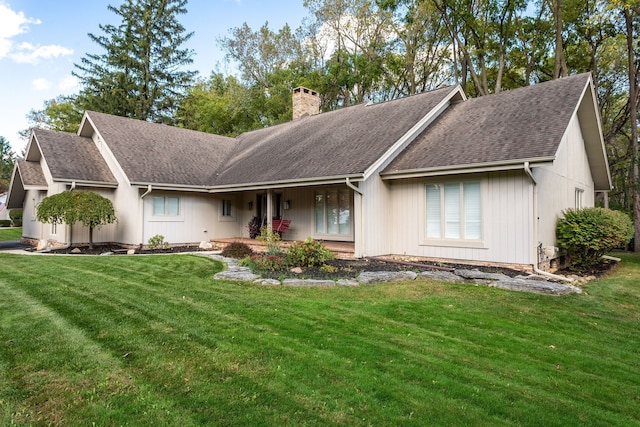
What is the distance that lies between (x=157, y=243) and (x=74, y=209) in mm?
2662

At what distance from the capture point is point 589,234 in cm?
916

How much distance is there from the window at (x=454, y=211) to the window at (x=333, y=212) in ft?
9.69

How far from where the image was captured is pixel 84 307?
17.6 feet

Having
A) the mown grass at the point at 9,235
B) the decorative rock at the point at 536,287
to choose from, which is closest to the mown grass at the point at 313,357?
the decorative rock at the point at 536,287

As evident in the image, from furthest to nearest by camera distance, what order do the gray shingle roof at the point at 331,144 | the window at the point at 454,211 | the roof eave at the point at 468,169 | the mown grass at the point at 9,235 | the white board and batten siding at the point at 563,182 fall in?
the mown grass at the point at 9,235 < the gray shingle roof at the point at 331,144 < the window at the point at 454,211 < the white board and batten siding at the point at 563,182 < the roof eave at the point at 468,169

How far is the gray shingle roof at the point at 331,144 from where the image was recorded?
10.9 meters

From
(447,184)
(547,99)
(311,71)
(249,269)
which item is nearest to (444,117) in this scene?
(547,99)

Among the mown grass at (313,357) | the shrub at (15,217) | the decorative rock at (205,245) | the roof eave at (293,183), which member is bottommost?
the mown grass at (313,357)

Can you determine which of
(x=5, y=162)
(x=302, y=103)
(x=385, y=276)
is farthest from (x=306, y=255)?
(x=5, y=162)

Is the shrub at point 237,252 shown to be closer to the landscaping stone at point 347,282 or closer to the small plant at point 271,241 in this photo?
the small plant at point 271,241

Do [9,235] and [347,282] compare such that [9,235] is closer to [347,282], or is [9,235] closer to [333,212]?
[333,212]

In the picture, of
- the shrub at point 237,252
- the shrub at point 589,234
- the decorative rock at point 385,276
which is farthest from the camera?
the shrub at point 237,252

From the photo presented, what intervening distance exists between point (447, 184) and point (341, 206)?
12.3ft

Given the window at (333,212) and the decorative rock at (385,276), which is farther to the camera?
the window at (333,212)
